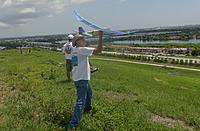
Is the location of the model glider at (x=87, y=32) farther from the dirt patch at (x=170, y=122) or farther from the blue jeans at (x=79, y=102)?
the dirt patch at (x=170, y=122)

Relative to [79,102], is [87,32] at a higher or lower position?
higher

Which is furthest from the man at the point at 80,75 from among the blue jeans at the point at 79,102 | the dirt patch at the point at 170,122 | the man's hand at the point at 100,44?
the dirt patch at the point at 170,122

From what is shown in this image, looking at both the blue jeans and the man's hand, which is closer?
the man's hand

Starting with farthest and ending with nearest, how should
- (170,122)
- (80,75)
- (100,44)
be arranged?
1. (170,122)
2. (80,75)
3. (100,44)

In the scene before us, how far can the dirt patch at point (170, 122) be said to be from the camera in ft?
20.6

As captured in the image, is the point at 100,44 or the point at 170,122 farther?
the point at 170,122

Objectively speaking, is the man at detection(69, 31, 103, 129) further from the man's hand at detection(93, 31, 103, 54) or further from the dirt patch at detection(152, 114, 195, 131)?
the dirt patch at detection(152, 114, 195, 131)

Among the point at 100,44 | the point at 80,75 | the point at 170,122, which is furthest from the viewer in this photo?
the point at 170,122

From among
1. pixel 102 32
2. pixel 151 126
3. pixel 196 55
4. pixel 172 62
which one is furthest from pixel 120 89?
pixel 196 55

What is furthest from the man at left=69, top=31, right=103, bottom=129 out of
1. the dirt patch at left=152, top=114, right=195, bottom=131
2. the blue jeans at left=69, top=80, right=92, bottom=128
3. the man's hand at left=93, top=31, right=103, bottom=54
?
the dirt patch at left=152, top=114, right=195, bottom=131

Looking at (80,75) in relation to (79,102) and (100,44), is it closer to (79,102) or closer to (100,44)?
(79,102)

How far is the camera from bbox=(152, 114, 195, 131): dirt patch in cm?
628

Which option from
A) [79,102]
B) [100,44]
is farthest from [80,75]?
[100,44]

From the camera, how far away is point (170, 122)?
6.53m
